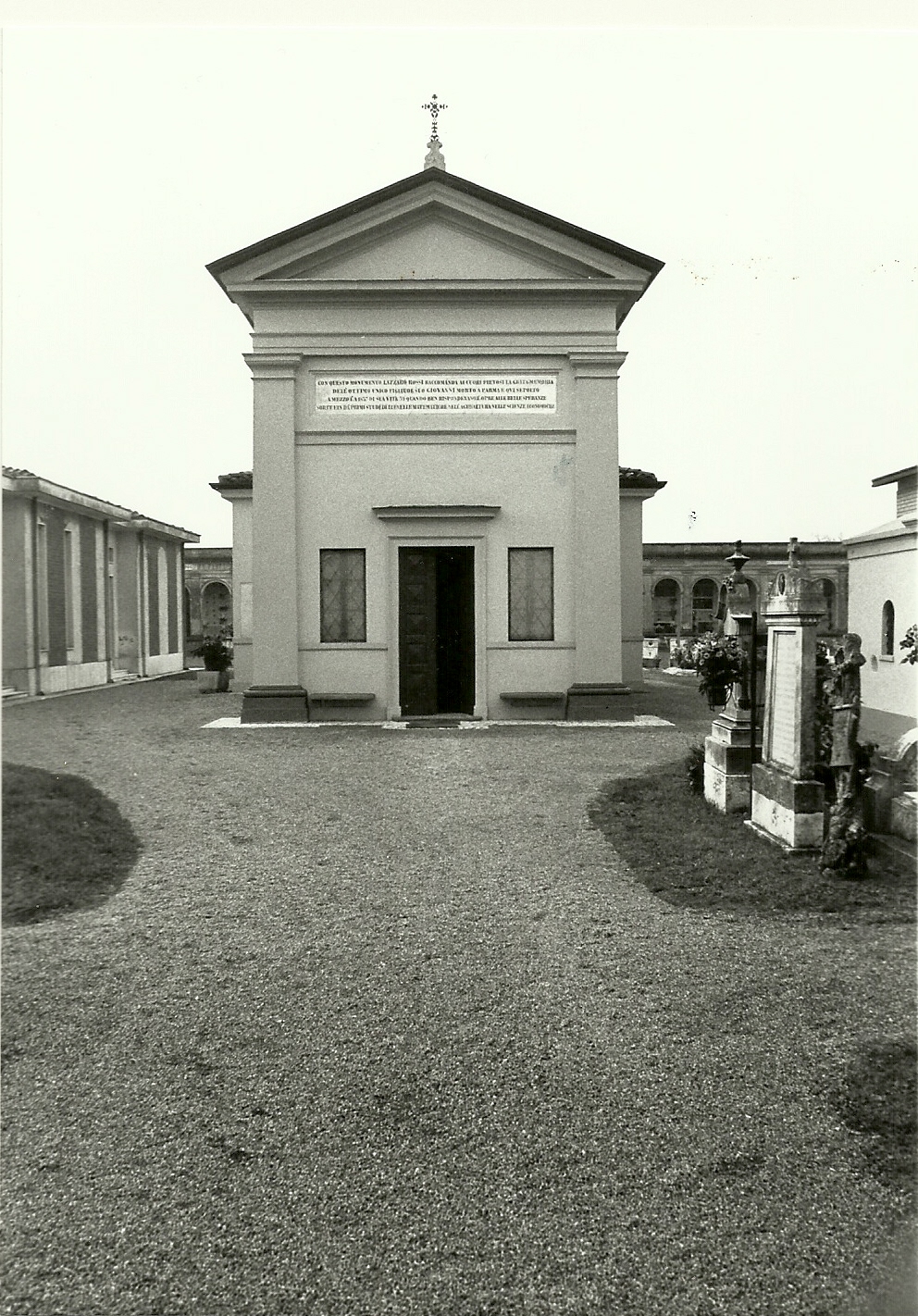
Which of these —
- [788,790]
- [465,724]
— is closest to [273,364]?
[465,724]

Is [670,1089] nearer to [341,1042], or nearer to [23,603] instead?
[341,1042]

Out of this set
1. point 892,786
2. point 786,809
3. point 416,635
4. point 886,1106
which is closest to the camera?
point 886,1106

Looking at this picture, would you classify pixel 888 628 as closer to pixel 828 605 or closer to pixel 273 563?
pixel 828 605

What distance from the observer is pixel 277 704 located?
2674 mm

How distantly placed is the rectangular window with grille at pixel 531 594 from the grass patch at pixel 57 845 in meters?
1.55

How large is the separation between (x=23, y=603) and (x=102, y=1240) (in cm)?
165

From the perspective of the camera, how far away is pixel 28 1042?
2043mm

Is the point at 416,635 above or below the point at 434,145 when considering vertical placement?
below

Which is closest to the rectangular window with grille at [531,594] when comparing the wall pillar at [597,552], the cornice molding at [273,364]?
the wall pillar at [597,552]

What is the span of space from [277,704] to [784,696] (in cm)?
252

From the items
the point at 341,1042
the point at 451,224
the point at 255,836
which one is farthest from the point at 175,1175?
the point at 451,224

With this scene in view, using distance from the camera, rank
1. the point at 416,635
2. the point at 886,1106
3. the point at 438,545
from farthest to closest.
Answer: the point at 416,635
the point at 438,545
the point at 886,1106

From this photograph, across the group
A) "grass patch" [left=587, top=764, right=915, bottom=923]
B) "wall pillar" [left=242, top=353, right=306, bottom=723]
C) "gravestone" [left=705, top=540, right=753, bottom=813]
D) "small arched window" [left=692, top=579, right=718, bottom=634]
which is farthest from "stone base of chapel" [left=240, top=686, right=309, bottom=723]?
"gravestone" [left=705, top=540, right=753, bottom=813]

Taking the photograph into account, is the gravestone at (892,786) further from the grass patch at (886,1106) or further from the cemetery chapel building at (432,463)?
the cemetery chapel building at (432,463)
